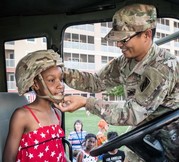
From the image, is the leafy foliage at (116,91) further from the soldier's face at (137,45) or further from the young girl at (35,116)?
the soldier's face at (137,45)

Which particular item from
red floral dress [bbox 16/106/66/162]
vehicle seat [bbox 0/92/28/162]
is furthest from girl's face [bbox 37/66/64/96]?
vehicle seat [bbox 0/92/28/162]

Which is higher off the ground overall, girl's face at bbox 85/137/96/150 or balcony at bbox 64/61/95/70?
balcony at bbox 64/61/95/70

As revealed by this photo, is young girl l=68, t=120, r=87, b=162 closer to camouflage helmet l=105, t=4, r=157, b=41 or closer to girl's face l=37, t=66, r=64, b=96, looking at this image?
girl's face l=37, t=66, r=64, b=96

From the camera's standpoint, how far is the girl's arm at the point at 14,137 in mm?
2168

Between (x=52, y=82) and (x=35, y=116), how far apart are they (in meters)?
0.22

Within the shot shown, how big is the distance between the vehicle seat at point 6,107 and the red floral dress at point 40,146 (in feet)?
0.51

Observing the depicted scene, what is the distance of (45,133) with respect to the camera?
7.45 feet

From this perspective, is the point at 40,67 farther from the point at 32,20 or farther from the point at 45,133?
the point at 32,20

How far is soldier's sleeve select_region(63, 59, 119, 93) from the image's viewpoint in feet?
8.07

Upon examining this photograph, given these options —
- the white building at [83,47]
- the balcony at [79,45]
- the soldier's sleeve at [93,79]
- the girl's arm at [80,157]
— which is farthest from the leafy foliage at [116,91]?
the girl's arm at [80,157]

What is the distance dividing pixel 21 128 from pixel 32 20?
116cm

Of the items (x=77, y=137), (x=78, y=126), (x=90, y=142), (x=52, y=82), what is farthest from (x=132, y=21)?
(x=90, y=142)

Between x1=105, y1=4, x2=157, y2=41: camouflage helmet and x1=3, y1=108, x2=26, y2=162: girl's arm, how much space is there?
2.32 ft

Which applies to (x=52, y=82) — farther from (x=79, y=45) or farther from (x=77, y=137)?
(x=77, y=137)
